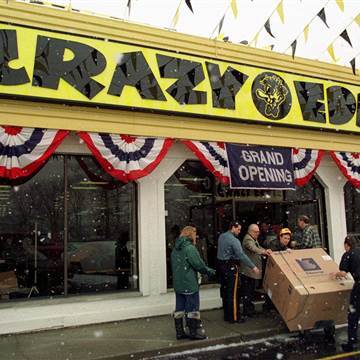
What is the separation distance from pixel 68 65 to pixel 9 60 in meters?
1.03

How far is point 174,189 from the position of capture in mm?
9383

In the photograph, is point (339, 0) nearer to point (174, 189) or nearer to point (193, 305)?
point (174, 189)

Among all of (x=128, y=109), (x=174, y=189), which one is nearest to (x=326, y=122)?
(x=174, y=189)

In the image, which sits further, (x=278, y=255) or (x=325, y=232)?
(x=325, y=232)

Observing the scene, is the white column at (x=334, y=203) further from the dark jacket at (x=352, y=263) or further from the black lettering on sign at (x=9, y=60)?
the black lettering on sign at (x=9, y=60)

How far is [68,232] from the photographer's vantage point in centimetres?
812

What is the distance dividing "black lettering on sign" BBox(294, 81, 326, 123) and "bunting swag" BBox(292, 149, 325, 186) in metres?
0.87

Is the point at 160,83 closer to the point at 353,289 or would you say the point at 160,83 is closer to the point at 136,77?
the point at 136,77

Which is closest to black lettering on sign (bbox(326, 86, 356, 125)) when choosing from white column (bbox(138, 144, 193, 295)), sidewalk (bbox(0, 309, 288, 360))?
white column (bbox(138, 144, 193, 295))

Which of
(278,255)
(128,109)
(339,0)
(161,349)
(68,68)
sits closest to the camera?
(161,349)

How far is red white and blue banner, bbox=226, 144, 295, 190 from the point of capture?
9.00m

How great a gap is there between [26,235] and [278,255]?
4751 millimetres

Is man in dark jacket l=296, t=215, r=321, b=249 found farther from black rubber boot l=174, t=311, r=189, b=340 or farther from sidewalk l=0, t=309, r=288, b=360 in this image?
black rubber boot l=174, t=311, r=189, b=340

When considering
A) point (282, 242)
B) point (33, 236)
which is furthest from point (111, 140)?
point (282, 242)
